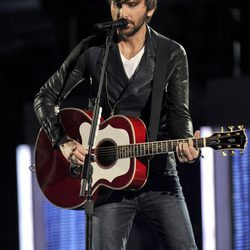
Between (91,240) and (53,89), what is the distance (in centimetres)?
95

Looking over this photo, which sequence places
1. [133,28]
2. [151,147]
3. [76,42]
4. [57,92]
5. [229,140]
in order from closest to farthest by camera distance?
[229,140]
[151,147]
[133,28]
[57,92]
[76,42]

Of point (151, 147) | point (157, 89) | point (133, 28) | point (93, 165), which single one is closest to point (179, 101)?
point (157, 89)

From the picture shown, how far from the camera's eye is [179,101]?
3756 mm

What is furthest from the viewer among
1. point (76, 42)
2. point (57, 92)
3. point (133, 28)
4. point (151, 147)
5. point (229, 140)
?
point (76, 42)

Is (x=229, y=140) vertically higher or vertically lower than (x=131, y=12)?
lower

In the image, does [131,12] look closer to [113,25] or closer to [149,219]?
[113,25]

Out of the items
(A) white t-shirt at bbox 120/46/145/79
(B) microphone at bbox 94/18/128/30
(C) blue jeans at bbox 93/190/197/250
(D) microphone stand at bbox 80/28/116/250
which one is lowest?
(C) blue jeans at bbox 93/190/197/250

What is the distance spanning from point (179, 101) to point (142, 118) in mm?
212

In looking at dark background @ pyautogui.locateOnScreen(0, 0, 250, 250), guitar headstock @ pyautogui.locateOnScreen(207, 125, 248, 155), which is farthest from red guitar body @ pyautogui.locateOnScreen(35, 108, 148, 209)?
dark background @ pyautogui.locateOnScreen(0, 0, 250, 250)

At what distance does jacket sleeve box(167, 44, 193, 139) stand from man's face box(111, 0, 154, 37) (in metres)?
0.23

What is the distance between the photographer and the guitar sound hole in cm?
382

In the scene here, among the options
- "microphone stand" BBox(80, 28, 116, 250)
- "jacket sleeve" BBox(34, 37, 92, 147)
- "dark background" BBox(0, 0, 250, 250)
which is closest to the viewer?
"microphone stand" BBox(80, 28, 116, 250)

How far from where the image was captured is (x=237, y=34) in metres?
5.66

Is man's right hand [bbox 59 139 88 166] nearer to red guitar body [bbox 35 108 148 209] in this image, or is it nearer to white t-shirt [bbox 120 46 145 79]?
red guitar body [bbox 35 108 148 209]
